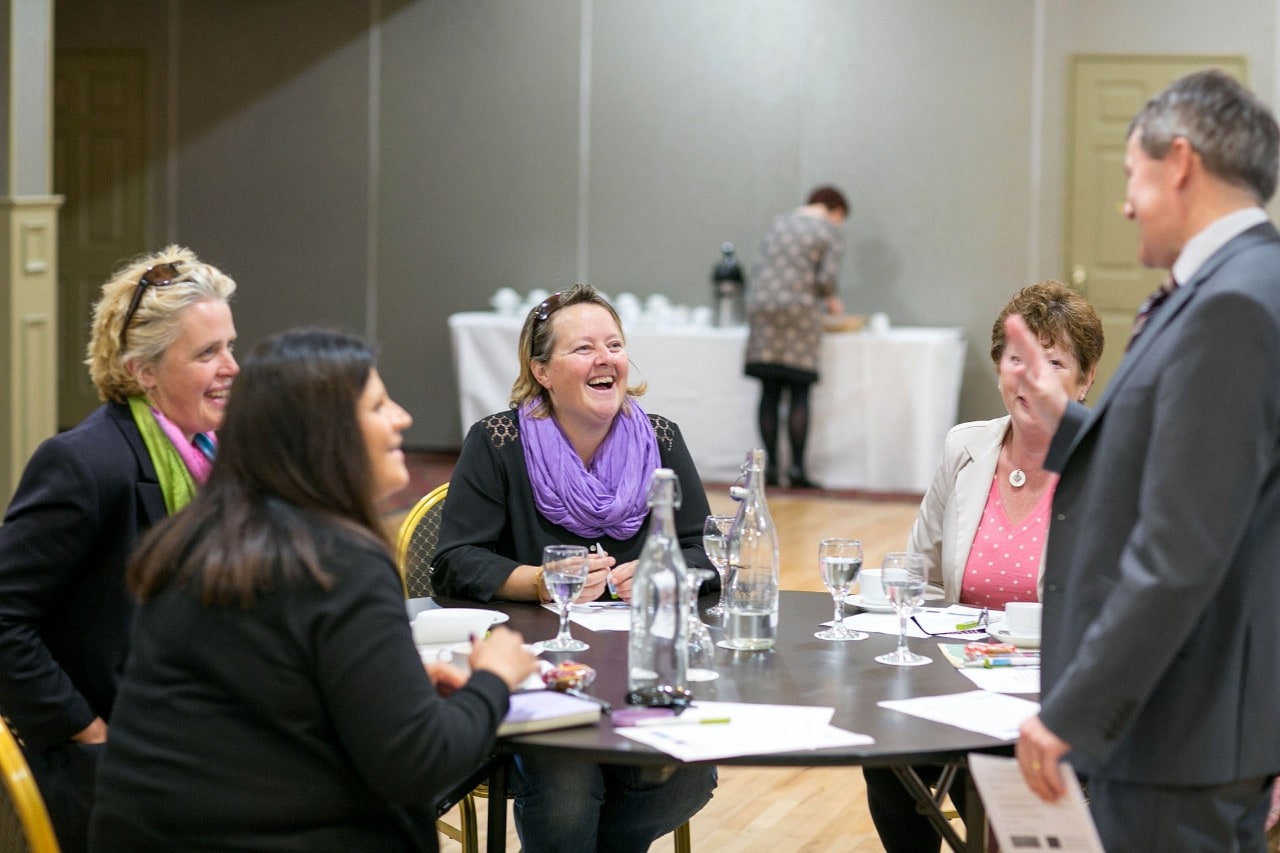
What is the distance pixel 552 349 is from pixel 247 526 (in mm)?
1322

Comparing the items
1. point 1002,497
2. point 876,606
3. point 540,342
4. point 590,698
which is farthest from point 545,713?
point 1002,497

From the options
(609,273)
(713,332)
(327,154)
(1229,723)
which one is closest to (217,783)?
(1229,723)

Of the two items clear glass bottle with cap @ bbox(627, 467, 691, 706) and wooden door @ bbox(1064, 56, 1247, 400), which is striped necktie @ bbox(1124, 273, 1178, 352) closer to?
clear glass bottle with cap @ bbox(627, 467, 691, 706)

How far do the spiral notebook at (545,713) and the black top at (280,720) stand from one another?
0.18m

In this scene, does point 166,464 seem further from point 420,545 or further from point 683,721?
point 683,721

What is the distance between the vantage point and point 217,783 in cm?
177

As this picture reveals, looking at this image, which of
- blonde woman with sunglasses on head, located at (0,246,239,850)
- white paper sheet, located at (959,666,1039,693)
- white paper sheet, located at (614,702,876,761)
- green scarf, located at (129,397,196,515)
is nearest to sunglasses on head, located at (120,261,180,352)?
blonde woman with sunglasses on head, located at (0,246,239,850)

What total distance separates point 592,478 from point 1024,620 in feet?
2.86

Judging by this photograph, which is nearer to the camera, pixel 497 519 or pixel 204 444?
pixel 204 444

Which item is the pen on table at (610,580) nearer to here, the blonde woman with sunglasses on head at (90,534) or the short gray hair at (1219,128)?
the blonde woman with sunglasses on head at (90,534)

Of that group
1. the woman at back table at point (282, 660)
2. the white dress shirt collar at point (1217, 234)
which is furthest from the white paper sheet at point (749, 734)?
the white dress shirt collar at point (1217, 234)

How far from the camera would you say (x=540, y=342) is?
3100mm

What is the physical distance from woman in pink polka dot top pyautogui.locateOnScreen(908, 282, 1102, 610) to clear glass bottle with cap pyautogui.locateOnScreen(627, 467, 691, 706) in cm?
96

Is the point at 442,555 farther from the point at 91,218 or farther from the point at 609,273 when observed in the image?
the point at 91,218
